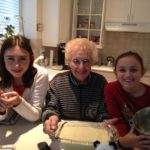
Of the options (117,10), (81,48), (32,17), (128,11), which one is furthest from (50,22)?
(81,48)

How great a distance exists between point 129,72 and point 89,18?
7.92 ft

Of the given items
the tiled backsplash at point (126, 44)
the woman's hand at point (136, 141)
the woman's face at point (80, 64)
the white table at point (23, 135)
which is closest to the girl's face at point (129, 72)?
the woman's face at point (80, 64)

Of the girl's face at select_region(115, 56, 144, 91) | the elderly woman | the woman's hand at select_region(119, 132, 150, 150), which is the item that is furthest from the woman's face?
the woman's hand at select_region(119, 132, 150, 150)

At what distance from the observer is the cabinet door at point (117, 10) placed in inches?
126

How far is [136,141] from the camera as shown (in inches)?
34.0

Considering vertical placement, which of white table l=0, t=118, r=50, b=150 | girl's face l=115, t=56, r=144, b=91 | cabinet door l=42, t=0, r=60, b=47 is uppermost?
cabinet door l=42, t=0, r=60, b=47

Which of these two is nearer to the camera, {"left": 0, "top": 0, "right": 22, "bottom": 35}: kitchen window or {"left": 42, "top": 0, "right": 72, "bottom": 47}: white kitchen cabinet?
{"left": 0, "top": 0, "right": 22, "bottom": 35}: kitchen window

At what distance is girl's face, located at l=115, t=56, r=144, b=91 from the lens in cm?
117

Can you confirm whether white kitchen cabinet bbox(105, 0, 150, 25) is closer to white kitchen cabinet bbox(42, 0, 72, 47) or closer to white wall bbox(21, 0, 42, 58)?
white kitchen cabinet bbox(42, 0, 72, 47)

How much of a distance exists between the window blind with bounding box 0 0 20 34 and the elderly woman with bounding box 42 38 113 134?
1.81 meters

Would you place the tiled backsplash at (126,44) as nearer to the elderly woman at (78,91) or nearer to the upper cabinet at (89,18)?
the upper cabinet at (89,18)

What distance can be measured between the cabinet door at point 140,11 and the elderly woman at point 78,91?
6.62ft

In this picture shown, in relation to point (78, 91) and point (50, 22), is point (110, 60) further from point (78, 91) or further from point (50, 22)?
point (78, 91)

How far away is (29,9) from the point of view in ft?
10.4
